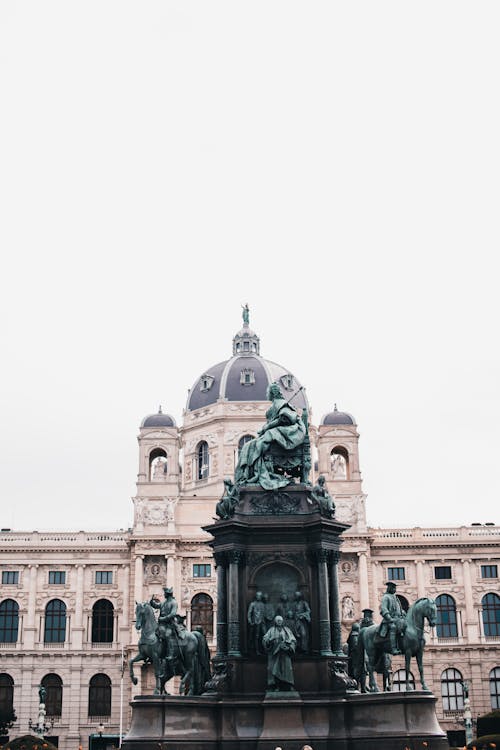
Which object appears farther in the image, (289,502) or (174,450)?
(174,450)

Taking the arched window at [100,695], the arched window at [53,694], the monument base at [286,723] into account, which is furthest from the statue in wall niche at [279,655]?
the arched window at [53,694]

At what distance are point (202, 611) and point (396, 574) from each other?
52.0 feet

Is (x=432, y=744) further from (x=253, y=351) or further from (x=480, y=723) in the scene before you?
(x=253, y=351)

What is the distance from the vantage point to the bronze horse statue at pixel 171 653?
993 inches

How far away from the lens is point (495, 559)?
78.2 meters

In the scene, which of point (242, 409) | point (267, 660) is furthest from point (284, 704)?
point (242, 409)

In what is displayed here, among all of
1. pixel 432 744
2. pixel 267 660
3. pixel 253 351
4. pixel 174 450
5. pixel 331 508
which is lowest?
pixel 432 744

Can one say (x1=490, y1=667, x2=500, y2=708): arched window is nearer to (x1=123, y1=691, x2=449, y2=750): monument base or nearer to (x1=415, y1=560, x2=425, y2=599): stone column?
(x1=415, y1=560, x2=425, y2=599): stone column

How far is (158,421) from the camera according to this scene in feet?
275

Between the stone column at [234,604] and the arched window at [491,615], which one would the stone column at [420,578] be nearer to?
the arched window at [491,615]

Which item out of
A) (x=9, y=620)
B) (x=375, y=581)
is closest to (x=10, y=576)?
(x=9, y=620)

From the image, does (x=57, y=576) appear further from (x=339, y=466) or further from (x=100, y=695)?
(x=339, y=466)

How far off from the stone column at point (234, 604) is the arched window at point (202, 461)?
59.7m

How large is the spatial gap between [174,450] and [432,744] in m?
60.5
